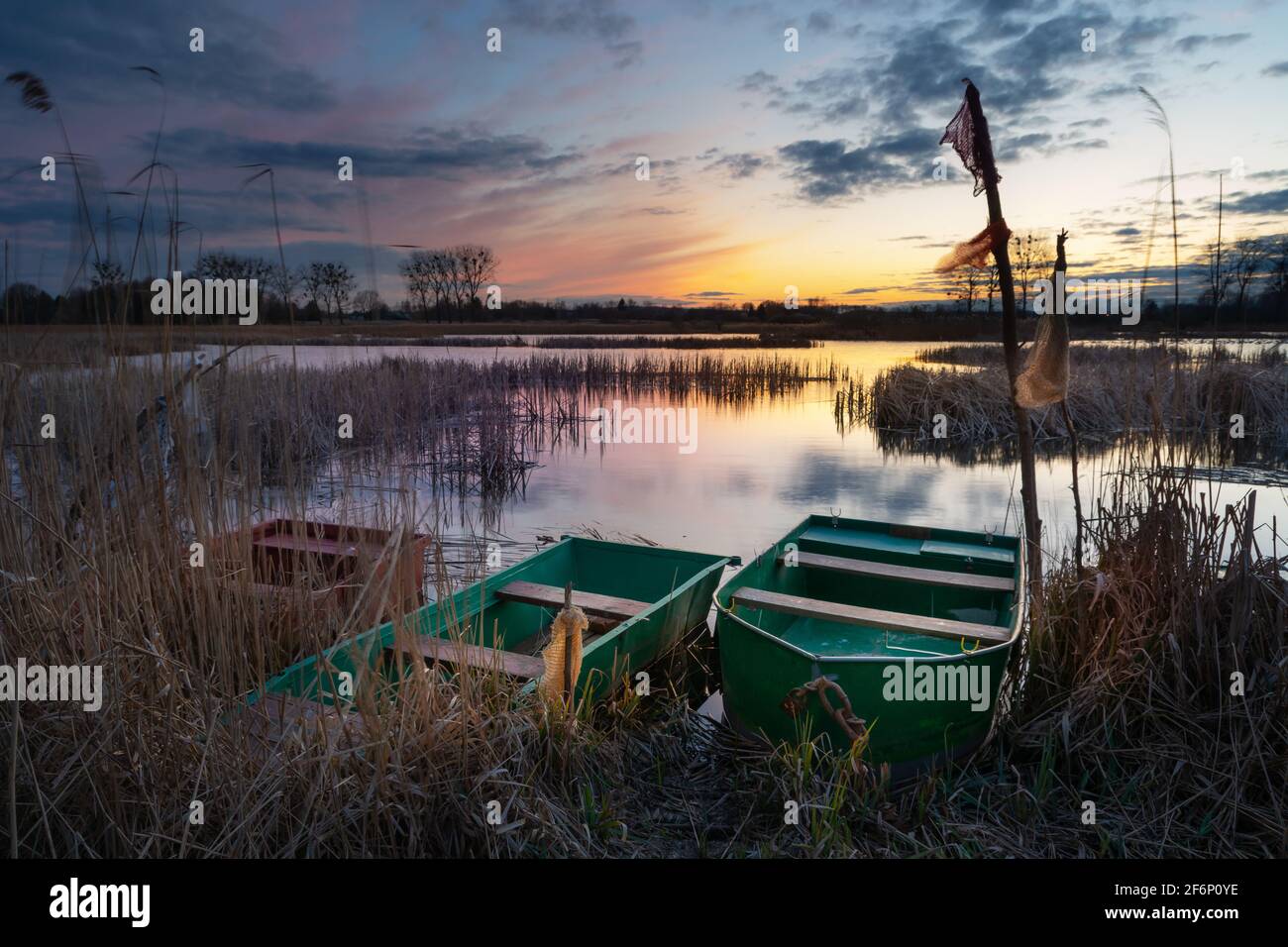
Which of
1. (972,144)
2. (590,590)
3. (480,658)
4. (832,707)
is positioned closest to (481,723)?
(480,658)

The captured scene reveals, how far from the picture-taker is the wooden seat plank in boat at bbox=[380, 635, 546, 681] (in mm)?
3425

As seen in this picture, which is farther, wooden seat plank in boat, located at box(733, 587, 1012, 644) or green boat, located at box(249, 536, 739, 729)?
wooden seat plank in boat, located at box(733, 587, 1012, 644)

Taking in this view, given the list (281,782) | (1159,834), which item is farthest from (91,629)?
(1159,834)

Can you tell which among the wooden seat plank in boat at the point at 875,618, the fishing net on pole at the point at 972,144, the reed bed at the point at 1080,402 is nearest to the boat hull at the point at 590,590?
the wooden seat plank in boat at the point at 875,618

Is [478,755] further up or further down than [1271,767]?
further up

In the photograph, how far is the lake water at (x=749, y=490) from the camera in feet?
32.9

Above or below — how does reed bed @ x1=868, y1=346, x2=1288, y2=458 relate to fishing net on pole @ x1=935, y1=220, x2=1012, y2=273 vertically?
below

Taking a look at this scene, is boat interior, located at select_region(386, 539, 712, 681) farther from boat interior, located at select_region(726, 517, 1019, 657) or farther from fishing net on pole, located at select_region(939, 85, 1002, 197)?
fishing net on pole, located at select_region(939, 85, 1002, 197)

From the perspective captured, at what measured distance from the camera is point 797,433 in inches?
703

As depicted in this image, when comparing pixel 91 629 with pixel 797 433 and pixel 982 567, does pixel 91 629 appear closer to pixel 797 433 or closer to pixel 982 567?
pixel 982 567

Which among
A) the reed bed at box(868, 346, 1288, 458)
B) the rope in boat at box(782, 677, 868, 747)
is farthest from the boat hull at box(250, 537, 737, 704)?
the reed bed at box(868, 346, 1288, 458)

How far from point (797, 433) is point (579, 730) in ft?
48.2

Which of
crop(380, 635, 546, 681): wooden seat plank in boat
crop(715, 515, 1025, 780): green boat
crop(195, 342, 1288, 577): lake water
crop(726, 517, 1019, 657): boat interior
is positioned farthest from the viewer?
crop(195, 342, 1288, 577): lake water

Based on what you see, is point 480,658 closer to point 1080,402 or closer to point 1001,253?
point 1001,253
